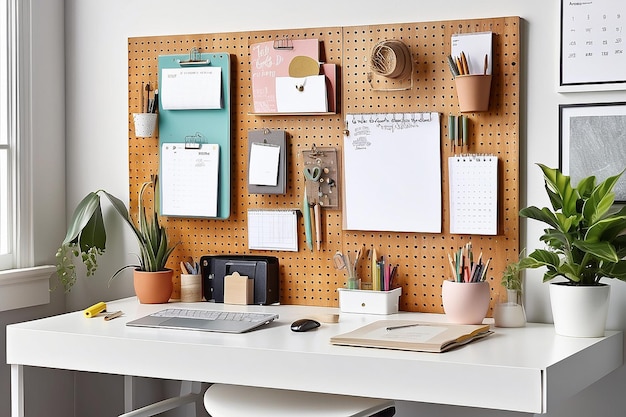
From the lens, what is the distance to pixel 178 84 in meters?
2.88

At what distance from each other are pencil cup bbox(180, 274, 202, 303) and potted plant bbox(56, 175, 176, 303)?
0.04m

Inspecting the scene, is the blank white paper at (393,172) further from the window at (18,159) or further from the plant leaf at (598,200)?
the window at (18,159)

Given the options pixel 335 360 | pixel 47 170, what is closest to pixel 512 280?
pixel 335 360

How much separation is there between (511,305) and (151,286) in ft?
3.57

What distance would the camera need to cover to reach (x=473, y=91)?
8.02ft

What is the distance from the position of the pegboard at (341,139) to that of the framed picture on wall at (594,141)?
0.43ft

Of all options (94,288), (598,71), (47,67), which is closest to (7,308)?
(94,288)

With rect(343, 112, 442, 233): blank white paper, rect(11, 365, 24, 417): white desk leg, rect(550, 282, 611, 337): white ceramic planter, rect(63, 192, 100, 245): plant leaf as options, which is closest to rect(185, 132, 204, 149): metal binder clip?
rect(63, 192, 100, 245): plant leaf

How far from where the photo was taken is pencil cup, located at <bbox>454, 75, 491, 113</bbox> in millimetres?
2441

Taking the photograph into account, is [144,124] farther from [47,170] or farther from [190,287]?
[190,287]

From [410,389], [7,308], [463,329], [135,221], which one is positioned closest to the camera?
[410,389]

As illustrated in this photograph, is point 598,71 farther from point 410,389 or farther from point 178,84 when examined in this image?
point 178,84

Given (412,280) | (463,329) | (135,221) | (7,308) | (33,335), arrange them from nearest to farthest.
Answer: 1. (463,329)
2. (33,335)
3. (412,280)
4. (7,308)
5. (135,221)

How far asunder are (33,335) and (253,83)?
38.7 inches
